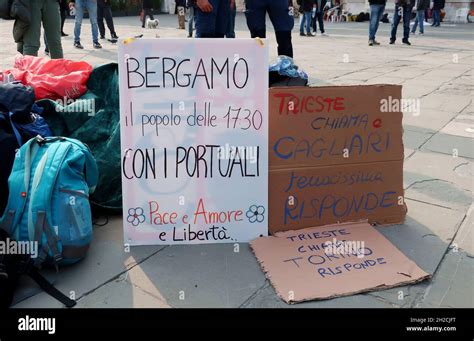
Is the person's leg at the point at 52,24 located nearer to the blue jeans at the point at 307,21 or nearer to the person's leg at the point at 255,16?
the person's leg at the point at 255,16

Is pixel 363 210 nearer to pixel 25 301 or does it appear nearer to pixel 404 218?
pixel 404 218

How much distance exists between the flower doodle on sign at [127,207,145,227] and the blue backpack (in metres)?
0.25

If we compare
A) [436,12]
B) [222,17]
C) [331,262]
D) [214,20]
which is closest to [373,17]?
[222,17]

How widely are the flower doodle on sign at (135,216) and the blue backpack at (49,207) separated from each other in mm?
252

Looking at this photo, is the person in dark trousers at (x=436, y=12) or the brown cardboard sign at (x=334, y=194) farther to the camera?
the person in dark trousers at (x=436, y=12)

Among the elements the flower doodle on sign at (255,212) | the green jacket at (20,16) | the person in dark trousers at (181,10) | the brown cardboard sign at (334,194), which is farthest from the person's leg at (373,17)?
the flower doodle on sign at (255,212)

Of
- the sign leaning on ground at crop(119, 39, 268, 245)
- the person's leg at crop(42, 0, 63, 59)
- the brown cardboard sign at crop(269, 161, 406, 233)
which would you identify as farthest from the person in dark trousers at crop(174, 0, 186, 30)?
the brown cardboard sign at crop(269, 161, 406, 233)

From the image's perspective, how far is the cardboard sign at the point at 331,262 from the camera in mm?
2223

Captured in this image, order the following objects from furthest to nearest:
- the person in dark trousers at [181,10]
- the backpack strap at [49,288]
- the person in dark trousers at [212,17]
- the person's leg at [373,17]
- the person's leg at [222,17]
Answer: the person in dark trousers at [181,10] → the person's leg at [373,17] → the person's leg at [222,17] → the person in dark trousers at [212,17] → the backpack strap at [49,288]

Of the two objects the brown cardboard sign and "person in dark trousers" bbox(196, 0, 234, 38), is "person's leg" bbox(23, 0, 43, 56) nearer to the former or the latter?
"person in dark trousers" bbox(196, 0, 234, 38)

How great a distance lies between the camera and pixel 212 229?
2.63 m
